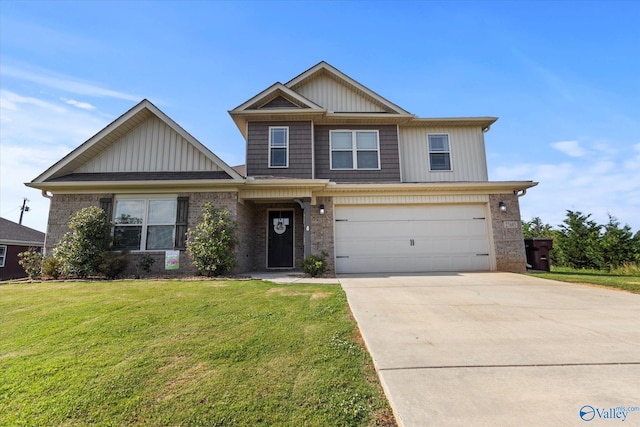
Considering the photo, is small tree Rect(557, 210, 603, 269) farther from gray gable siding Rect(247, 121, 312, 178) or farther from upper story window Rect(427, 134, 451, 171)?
gray gable siding Rect(247, 121, 312, 178)

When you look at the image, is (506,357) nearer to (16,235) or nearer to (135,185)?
(135,185)

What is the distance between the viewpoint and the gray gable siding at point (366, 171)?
10828 mm

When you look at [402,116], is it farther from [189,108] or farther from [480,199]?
[189,108]

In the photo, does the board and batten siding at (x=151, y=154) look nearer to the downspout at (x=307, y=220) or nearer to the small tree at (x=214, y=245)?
the small tree at (x=214, y=245)

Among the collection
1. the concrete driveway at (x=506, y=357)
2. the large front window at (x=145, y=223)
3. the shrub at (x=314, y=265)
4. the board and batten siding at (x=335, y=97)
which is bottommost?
the concrete driveway at (x=506, y=357)

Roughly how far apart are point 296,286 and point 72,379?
433cm

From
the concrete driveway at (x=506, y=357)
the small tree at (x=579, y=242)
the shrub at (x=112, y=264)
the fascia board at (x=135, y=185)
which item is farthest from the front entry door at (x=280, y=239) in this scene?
the small tree at (x=579, y=242)

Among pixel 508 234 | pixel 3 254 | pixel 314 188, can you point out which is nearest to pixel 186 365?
pixel 314 188

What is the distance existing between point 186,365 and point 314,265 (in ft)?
19.7

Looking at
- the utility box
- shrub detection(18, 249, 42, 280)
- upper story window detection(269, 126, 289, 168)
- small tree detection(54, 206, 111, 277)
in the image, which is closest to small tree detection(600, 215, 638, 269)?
the utility box

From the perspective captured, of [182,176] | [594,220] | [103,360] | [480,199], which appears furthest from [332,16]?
[594,220]

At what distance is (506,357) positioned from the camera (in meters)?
2.75

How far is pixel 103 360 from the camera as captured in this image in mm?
2766

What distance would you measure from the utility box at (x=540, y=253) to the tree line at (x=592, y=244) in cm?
426
